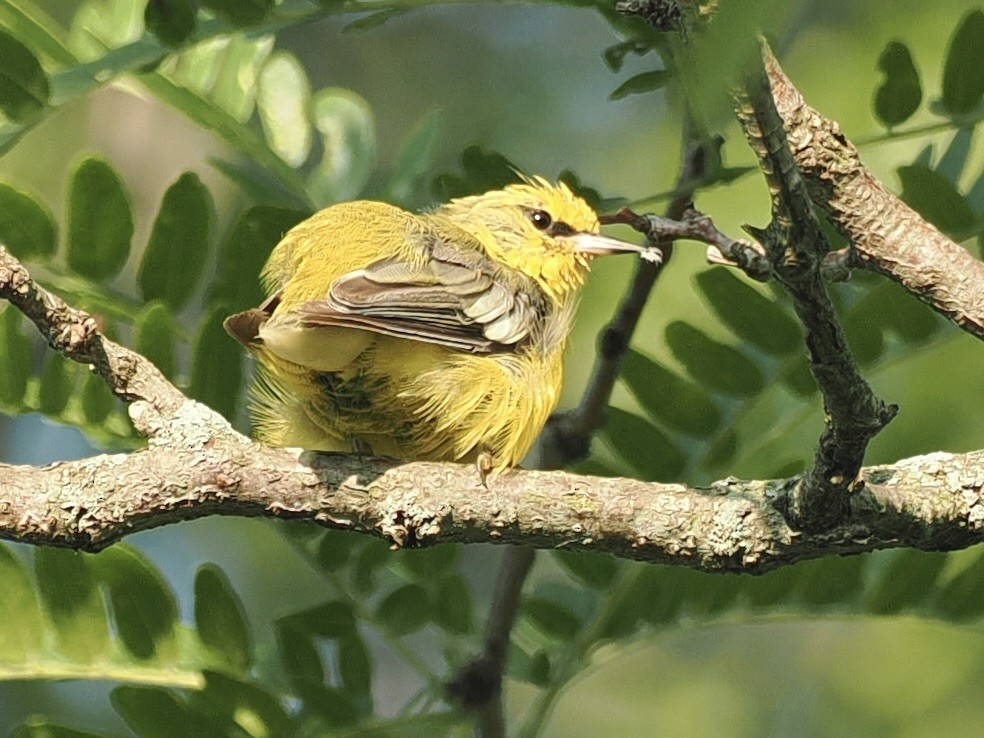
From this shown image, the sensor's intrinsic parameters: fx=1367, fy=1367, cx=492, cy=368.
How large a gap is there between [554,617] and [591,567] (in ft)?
0.56

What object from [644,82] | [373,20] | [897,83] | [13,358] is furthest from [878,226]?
[13,358]

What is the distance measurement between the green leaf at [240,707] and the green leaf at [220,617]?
118 millimetres

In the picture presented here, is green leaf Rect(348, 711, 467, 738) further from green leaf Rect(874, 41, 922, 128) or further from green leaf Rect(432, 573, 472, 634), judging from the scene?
green leaf Rect(874, 41, 922, 128)

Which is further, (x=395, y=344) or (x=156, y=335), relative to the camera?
(x=395, y=344)

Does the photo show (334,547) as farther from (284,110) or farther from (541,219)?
(284,110)

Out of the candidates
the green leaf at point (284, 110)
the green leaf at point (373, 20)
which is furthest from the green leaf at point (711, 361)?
the green leaf at point (284, 110)

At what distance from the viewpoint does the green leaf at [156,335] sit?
284 centimetres

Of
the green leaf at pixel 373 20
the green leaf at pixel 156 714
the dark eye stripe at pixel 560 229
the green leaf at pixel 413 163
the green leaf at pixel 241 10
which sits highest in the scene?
the green leaf at pixel 373 20

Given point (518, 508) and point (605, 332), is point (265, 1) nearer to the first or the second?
point (605, 332)

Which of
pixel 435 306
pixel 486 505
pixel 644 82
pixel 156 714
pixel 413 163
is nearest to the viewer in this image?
pixel 486 505

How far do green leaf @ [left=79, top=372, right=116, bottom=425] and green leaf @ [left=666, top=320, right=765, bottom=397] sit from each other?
1.27 meters

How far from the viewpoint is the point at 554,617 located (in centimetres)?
330

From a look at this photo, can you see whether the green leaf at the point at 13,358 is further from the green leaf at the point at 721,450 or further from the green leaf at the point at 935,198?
the green leaf at the point at 935,198

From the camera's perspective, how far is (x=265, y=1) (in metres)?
2.88
